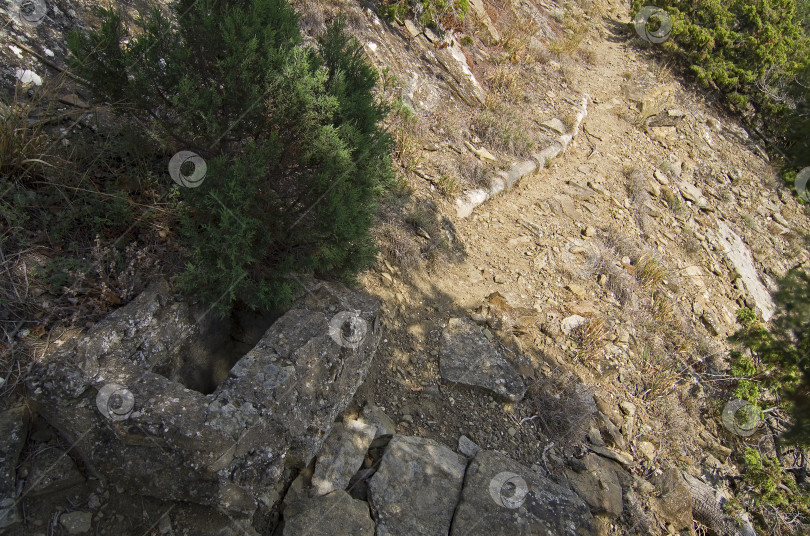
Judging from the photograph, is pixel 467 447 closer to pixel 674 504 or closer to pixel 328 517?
pixel 328 517

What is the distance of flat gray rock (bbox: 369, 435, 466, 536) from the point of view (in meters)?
2.76

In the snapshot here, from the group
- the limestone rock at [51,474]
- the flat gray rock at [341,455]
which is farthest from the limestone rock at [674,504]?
the limestone rock at [51,474]

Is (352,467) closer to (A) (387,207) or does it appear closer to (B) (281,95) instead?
(B) (281,95)

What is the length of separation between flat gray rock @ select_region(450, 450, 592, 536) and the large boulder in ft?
3.13

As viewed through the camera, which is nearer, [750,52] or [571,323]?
[571,323]

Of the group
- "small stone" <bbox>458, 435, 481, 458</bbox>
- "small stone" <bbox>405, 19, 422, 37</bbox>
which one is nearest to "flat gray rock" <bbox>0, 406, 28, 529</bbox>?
"small stone" <bbox>458, 435, 481, 458</bbox>

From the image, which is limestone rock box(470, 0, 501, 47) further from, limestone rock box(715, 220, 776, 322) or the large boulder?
the large boulder

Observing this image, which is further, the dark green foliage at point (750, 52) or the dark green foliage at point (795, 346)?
the dark green foliage at point (750, 52)

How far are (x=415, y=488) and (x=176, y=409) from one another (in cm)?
141

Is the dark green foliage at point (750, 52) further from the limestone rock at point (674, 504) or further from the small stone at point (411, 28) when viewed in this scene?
the limestone rock at point (674, 504)

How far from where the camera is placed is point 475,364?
3891 millimetres

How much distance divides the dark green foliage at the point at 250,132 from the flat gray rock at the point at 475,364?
4.09 ft

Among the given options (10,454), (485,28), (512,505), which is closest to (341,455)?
(512,505)

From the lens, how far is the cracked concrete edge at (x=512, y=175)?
5527 millimetres
